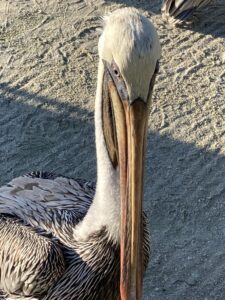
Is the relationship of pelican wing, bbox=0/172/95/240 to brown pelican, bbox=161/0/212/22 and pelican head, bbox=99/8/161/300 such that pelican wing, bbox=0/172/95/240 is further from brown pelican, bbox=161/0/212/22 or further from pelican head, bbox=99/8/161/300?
brown pelican, bbox=161/0/212/22

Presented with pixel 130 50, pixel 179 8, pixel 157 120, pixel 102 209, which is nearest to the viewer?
pixel 130 50

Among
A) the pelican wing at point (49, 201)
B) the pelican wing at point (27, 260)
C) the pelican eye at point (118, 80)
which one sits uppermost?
the pelican eye at point (118, 80)

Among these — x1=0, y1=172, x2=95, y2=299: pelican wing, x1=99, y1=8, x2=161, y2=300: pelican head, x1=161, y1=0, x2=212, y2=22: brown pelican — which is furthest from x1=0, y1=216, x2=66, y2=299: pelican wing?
x1=161, y1=0, x2=212, y2=22: brown pelican

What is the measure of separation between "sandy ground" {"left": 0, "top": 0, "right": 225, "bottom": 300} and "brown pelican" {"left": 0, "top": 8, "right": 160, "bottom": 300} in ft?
2.73

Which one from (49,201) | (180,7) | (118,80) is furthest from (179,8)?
(118,80)

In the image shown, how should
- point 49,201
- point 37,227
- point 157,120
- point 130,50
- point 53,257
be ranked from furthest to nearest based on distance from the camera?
point 157,120, point 49,201, point 37,227, point 53,257, point 130,50

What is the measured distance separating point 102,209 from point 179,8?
314 centimetres

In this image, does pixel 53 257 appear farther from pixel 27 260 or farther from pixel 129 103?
pixel 129 103

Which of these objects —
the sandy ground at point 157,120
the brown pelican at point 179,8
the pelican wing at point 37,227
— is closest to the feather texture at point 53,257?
the pelican wing at point 37,227

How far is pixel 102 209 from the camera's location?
9.43 ft

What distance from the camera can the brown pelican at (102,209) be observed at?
8.04ft

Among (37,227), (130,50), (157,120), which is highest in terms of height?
(157,120)

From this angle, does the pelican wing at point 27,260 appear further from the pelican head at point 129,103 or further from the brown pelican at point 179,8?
the brown pelican at point 179,8

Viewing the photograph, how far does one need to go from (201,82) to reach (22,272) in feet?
8.35
